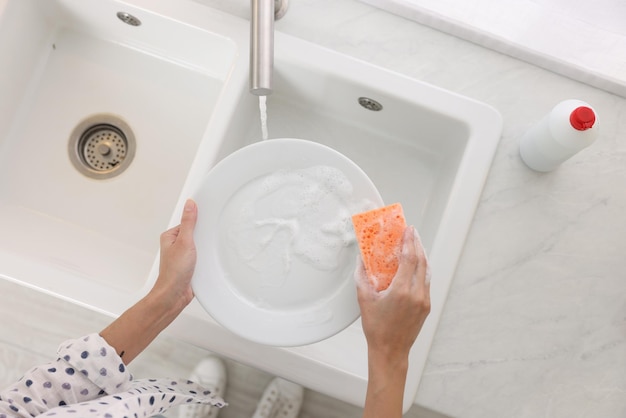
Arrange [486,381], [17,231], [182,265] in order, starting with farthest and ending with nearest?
[17,231], [486,381], [182,265]

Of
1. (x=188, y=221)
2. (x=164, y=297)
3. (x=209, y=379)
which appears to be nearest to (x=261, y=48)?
(x=188, y=221)

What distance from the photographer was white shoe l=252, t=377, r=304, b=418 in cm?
99

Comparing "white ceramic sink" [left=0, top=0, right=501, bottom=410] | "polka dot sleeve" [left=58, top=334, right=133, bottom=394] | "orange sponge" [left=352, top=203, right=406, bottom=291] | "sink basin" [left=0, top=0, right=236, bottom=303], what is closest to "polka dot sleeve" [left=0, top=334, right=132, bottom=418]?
"polka dot sleeve" [left=58, top=334, right=133, bottom=394]

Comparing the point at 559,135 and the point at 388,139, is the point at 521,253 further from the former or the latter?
the point at 388,139

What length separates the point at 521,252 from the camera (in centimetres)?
76

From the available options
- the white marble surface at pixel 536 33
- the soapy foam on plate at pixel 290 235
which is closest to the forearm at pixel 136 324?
the soapy foam on plate at pixel 290 235

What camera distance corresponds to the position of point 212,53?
2.75 ft

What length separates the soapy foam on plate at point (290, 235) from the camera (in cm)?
64

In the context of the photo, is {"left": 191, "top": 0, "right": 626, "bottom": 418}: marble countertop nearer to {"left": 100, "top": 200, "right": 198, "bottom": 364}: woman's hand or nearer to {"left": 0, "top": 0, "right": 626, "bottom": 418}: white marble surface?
{"left": 0, "top": 0, "right": 626, "bottom": 418}: white marble surface

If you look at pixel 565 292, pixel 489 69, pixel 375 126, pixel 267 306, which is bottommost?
pixel 267 306

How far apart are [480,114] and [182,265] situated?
0.49 metres

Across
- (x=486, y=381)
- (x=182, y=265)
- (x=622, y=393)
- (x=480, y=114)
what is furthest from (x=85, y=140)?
(x=622, y=393)

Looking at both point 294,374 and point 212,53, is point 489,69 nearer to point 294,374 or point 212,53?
point 212,53

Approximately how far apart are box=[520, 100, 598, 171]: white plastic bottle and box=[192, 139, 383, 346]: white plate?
276 mm
